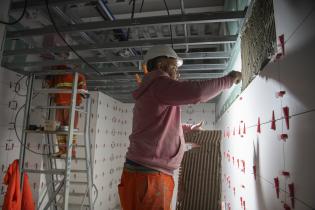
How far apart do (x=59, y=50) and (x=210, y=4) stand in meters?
1.75

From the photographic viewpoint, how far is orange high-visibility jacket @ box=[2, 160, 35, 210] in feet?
8.98

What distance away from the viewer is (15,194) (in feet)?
9.26

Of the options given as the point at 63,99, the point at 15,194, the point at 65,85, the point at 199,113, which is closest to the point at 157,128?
the point at 65,85

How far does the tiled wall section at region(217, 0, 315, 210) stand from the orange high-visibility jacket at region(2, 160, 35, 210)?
2.59 metres

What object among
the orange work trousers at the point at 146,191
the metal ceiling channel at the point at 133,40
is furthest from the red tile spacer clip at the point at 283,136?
the metal ceiling channel at the point at 133,40

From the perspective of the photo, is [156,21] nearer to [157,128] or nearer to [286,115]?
[157,128]

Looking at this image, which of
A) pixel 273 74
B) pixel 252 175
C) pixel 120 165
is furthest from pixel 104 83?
pixel 273 74

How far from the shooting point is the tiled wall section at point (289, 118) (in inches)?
30.5

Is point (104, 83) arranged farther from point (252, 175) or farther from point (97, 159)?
point (252, 175)

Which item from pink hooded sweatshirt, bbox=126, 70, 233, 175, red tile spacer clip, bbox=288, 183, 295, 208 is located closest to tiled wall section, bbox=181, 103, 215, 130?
pink hooded sweatshirt, bbox=126, 70, 233, 175

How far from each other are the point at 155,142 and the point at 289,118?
78 centimetres

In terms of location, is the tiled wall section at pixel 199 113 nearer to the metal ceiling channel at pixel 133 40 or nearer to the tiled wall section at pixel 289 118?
the metal ceiling channel at pixel 133 40

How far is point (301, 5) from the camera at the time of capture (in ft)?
2.72

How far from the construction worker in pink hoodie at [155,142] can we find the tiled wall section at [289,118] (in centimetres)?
28
